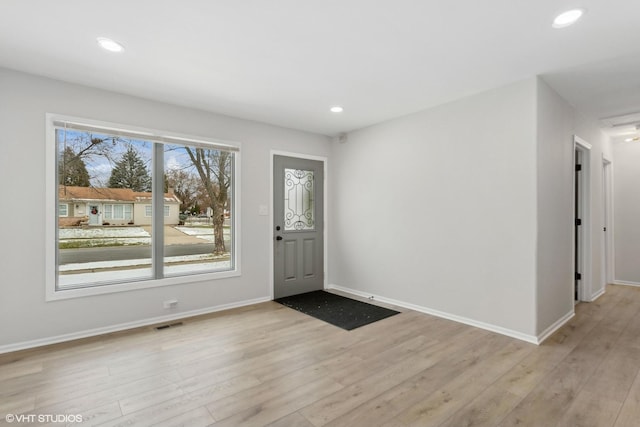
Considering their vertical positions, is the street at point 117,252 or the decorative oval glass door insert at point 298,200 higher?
the decorative oval glass door insert at point 298,200

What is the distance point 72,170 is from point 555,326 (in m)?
5.41

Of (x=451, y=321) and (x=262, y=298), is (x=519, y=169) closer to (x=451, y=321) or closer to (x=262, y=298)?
(x=451, y=321)

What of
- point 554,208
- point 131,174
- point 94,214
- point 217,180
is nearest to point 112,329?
point 94,214

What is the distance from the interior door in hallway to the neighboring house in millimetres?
1509

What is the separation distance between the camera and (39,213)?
2.98 m

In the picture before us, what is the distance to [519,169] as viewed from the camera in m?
3.10

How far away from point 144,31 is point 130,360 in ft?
8.77

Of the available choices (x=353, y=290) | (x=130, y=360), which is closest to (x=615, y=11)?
(x=353, y=290)

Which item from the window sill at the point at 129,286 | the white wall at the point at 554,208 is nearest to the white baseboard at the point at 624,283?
the white wall at the point at 554,208

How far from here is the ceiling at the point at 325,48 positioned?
2031mm

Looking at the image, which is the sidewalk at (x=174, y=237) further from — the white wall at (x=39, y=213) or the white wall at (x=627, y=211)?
the white wall at (x=627, y=211)

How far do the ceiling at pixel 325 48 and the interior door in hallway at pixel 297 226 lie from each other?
4.82 feet

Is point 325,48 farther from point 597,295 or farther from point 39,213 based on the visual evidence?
point 597,295

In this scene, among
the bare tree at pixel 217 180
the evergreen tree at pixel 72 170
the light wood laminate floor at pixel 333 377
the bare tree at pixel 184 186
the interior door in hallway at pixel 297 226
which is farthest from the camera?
the interior door in hallway at pixel 297 226
